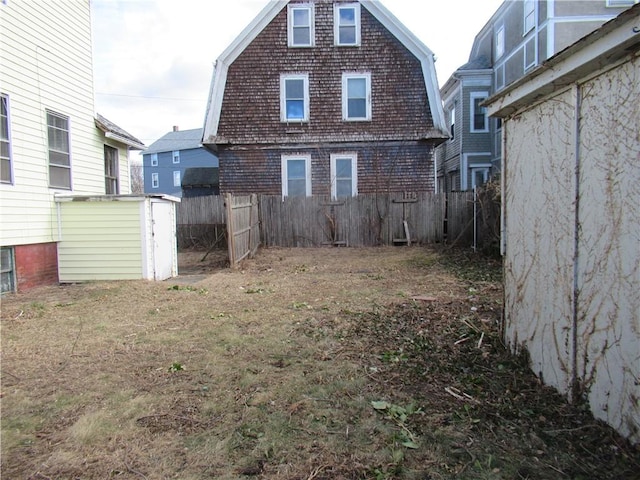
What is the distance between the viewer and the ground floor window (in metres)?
7.34

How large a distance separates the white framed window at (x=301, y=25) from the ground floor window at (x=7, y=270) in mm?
11645

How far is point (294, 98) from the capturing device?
1549 centimetres

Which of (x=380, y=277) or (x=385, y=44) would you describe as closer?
(x=380, y=277)

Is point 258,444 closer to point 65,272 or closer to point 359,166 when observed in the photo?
point 65,272

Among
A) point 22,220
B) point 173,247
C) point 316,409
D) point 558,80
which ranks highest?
point 558,80

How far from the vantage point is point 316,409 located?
10.5ft

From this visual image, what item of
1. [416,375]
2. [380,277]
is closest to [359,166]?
[380,277]

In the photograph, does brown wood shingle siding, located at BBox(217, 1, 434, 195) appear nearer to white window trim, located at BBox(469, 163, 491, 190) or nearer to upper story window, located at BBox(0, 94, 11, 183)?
white window trim, located at BBox(469, 163, 491, 190)

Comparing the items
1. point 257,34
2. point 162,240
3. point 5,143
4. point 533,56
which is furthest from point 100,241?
point 533,56

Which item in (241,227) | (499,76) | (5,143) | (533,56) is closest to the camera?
(5,143)

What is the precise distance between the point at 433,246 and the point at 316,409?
35.9 feet

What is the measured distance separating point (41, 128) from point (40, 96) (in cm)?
61

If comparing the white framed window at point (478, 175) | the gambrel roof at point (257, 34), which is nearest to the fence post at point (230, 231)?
the gambrel roof at point (257, 34)

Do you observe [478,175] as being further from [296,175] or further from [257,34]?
[257,34]
